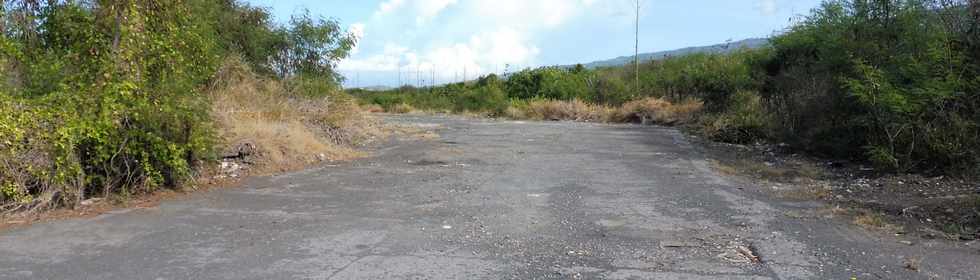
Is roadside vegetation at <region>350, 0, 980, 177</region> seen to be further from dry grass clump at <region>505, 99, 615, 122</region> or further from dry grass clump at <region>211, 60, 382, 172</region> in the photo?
dry grass clump at <region>505, 99, 615, 122</region>

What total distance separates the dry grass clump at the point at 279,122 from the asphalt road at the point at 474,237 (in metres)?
1.49

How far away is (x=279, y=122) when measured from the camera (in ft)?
43.9

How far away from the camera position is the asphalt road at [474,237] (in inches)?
204

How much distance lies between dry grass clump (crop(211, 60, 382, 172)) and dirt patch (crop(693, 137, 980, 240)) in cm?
725

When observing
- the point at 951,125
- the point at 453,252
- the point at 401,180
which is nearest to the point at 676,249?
the point at 453,252

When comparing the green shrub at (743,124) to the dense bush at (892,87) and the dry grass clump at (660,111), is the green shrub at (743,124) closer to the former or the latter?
the dense bush at (892,87)

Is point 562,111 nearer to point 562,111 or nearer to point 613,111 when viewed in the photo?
point 562,111

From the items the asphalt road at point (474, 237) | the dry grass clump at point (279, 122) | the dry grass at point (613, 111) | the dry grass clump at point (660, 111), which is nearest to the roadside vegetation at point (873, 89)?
the asphalt road at point (474, 237)

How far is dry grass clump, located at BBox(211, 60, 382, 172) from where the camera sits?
1137 centimetres

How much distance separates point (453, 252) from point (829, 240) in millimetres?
3366

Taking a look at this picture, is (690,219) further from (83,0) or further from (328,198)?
(83,0)

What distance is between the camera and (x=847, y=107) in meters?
12.2

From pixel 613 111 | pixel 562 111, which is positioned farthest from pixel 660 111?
pixel 562 111

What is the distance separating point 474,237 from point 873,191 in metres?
5.91
